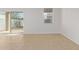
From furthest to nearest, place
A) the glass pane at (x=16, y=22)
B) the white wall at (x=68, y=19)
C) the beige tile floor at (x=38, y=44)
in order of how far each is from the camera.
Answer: the glass pane at (x=16, y=22), the beige tile floor at (x=38, y=44), the white wall at (x=68, y=19)

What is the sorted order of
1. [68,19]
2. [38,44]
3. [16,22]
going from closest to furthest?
[16,22] < [68,19] < [38,44]

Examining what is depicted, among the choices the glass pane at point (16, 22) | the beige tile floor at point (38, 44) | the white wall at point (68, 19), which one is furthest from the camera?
the glass pane at point (16, 22)

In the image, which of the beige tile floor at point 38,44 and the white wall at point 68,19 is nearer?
the white wall at point 68,19

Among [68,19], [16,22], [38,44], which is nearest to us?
[16,22]

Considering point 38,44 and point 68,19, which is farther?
point 38,44

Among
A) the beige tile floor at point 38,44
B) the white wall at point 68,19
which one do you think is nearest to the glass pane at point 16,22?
the beige tile floor at point 38,44

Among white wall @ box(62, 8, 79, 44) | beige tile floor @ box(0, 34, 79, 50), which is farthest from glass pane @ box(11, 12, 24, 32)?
white wall @ box(62, 8, 79, 44)

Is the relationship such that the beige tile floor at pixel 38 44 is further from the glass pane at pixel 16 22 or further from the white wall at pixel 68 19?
the glass pane at pixel 16 22

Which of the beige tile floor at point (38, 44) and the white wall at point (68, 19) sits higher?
the white wall at point (68, 19)
